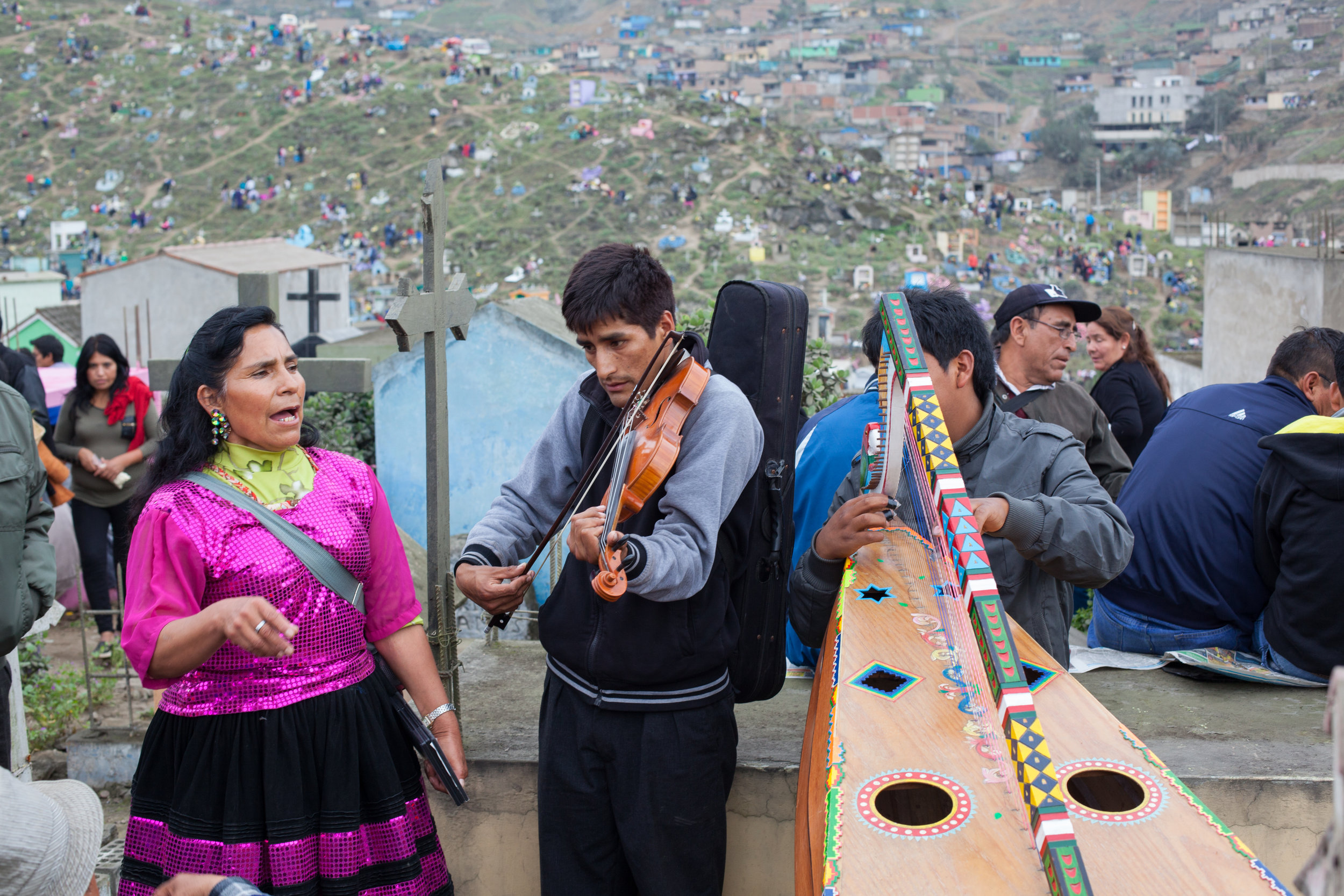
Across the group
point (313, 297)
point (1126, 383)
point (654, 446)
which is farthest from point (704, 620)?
point (313, 297)

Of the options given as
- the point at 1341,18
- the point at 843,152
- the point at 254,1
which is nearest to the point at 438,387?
the point at 843,152

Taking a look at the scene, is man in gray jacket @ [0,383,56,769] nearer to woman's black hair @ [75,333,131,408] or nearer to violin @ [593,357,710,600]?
violin @ [593,357,710,600]

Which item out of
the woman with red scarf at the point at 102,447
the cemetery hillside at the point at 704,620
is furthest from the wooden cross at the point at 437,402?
the woman with red scarf at the point at 102,447

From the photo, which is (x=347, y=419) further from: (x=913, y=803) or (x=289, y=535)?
(x=913, y=803)

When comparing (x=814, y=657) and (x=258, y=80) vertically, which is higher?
(x=258, y=80)

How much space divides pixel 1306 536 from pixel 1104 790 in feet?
4.99

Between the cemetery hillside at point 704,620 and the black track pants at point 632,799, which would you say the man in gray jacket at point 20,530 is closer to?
the cemetery hillside at point 704,620

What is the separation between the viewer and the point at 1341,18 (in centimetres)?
9500

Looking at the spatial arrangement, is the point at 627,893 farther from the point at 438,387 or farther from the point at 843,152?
the point at 843,152

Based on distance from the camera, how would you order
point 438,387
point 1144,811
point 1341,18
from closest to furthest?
point 1144,811 → point 438,387 → point 1341,18

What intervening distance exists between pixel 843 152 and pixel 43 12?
49.4 m

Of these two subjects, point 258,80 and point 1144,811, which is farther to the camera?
point 258,80

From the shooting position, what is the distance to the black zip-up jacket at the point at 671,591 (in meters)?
2.10

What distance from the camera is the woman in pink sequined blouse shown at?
7.06 feet
